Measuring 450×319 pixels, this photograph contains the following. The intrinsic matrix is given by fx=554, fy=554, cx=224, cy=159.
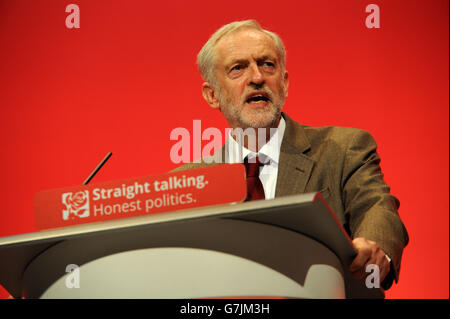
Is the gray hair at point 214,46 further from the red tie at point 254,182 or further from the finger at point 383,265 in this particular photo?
the finger at point 383,265

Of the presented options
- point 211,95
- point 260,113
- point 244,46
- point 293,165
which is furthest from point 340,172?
point 211,95

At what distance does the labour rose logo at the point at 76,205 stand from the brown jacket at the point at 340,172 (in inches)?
25.2

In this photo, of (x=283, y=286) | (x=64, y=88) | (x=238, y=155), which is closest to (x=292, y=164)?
(x=238, y=155)

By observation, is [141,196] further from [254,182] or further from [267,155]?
[267,155]

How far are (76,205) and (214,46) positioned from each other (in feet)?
3.95

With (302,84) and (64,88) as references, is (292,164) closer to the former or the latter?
(302,84)

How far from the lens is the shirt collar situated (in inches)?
70.3

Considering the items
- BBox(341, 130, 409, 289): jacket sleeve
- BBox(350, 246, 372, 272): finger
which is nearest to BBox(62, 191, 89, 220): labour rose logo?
BBox(350, 246, 372, 272): finger

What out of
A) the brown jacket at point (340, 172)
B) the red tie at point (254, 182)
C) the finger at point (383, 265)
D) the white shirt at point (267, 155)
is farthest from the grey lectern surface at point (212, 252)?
the white shirt at point (267, 155)

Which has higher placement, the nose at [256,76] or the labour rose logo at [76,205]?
the nose at [256,76]

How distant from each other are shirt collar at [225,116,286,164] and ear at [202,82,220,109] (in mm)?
196

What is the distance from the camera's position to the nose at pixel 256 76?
1.88 meters

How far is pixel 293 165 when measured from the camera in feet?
5.36

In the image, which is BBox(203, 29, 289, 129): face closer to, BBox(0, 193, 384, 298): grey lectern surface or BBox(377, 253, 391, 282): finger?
BBox(377, 253, 391, 282): finger
